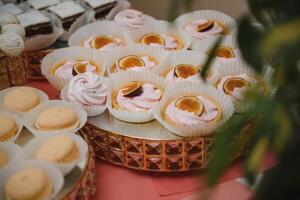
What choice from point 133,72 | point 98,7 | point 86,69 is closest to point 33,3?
point 98,7

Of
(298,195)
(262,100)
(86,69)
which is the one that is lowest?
(86,69)

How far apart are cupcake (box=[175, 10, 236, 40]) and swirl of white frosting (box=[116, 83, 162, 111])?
37 cm

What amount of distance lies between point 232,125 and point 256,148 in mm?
46

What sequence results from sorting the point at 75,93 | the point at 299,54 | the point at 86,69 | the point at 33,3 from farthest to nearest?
the point at 33,3
the point at 86,69
the point at 75,93
the point at 299,54

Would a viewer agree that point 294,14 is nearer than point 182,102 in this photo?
Yes

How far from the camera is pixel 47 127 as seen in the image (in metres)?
1.26

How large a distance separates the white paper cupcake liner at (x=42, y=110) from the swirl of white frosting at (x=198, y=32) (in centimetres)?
55

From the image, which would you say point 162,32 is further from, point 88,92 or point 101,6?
point 88,92

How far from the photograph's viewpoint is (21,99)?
133 centimetres

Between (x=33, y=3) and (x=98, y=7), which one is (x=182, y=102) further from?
(x=33, y=3)

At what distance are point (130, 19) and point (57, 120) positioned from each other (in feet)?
2.03

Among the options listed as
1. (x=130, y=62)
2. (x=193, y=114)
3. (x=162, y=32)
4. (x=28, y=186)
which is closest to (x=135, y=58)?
(x=130, y=62)

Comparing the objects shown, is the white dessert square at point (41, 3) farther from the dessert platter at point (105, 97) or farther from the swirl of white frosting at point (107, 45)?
the swirl of white frosting at point (107, 45)

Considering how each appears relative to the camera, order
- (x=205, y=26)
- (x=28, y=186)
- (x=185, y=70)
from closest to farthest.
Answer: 1. (x=28, y=186)
2. (x=185, y=70)
3. (x=205, y=26)
